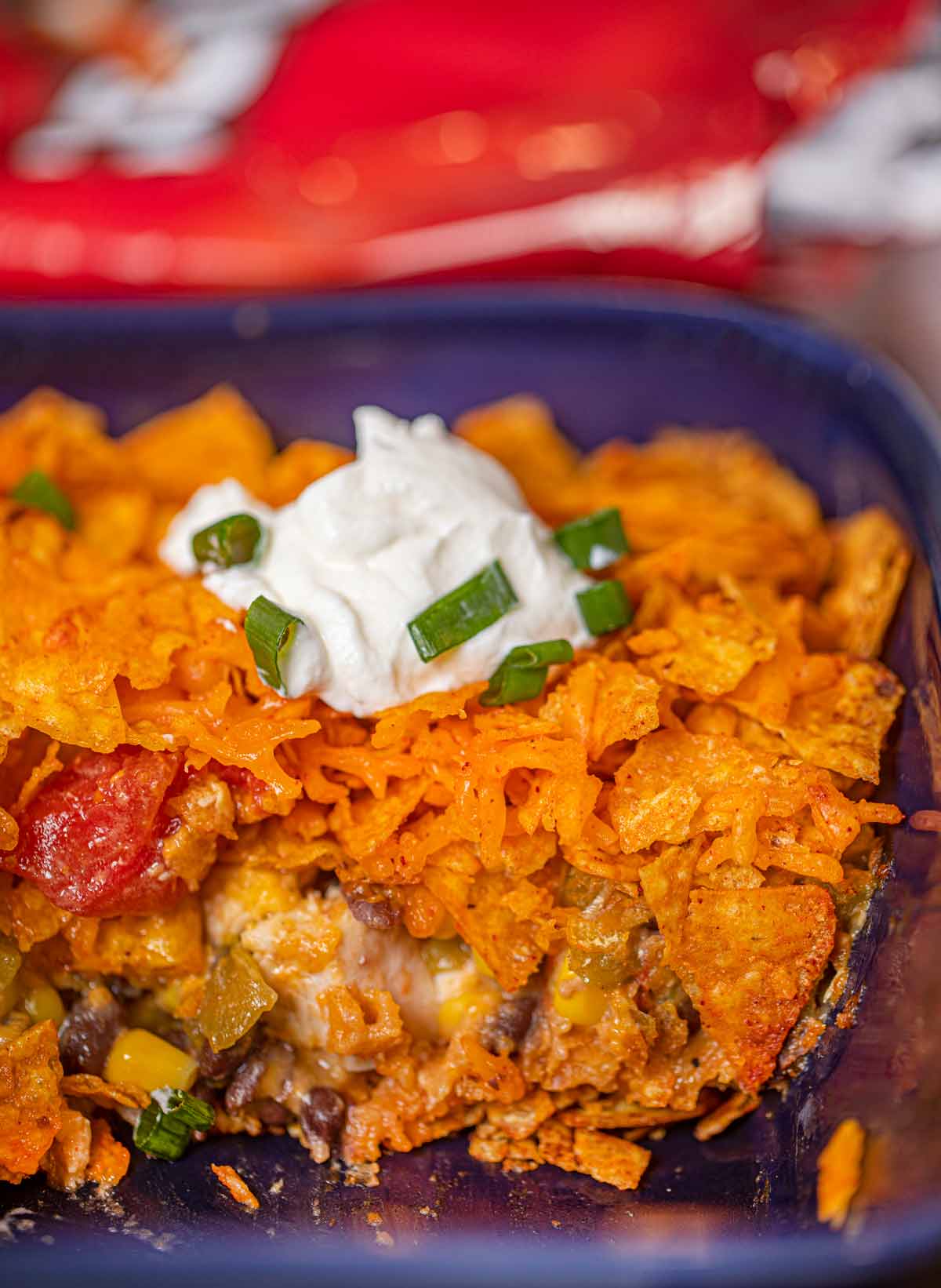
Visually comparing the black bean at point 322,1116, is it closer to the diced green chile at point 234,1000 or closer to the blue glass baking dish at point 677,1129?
the blue glass baking dish at point 677,1129

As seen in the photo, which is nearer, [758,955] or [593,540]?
[758,955]

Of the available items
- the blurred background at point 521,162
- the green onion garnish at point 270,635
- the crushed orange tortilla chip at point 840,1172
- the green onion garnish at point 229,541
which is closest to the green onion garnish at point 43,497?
the green onion garnish at point 229,541

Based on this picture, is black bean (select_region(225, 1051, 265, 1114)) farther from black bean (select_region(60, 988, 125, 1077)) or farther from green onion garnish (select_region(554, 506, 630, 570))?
green onion garnish (select_region(554, 506, 630, 570))

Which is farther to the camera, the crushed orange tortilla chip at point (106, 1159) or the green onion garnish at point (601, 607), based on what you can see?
the green onion garnish at point (601, 607)

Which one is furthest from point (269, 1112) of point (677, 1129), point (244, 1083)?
point (677, 1129)

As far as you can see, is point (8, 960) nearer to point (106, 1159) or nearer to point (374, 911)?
point (106, 1159)
